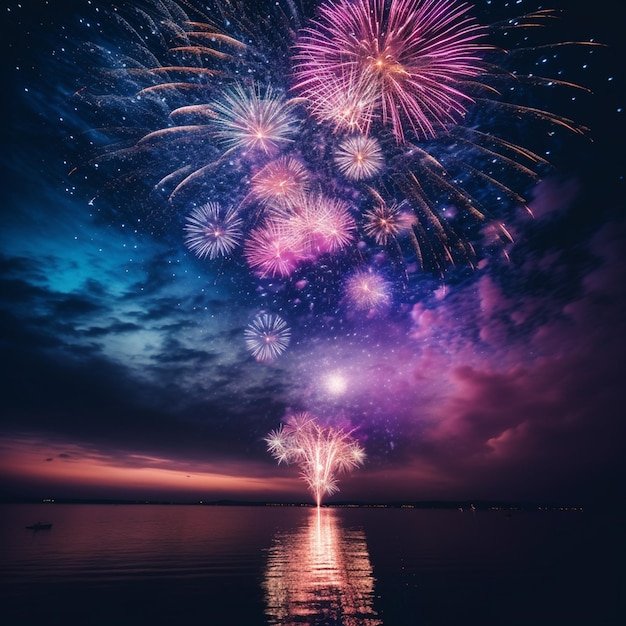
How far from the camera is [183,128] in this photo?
18922 mm

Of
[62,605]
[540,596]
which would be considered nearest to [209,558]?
[62,605]

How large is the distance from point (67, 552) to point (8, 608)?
26.5 metres

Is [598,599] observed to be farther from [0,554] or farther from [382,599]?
[0,554]

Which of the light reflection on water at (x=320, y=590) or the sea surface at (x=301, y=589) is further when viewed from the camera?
the sea surface at (x=301, y=589)

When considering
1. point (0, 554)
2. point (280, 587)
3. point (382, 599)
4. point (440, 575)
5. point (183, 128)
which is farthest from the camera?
point (0, 554)

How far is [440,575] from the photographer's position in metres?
30.9

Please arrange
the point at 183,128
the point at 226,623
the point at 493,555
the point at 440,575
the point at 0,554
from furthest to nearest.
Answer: the point at 493,555 → the point at 0,554 → the point at 440,575 → the point at 183,128 → the point at 226,623

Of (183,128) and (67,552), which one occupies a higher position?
(183,128)

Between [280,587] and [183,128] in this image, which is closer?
[183,128]

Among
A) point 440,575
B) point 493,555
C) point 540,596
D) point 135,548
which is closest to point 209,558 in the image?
point 135,548

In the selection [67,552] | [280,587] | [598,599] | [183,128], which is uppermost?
[183,128]

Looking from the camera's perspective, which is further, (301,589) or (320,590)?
(301,589)

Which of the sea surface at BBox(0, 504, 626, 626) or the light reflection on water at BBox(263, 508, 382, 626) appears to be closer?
the light reflection on water at BBox(263, 508, 382, 626)

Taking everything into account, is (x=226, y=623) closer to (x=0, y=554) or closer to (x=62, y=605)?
(x=62, y=605)
